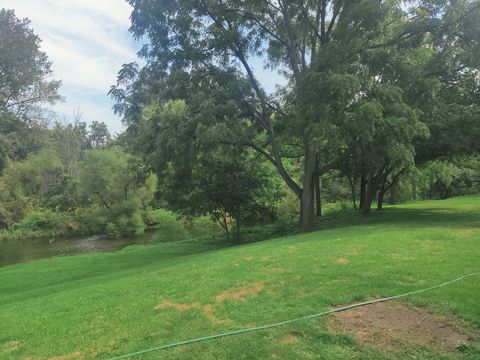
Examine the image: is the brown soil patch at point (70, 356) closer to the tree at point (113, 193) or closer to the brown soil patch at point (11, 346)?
the brown soil patch at point (11, 346)

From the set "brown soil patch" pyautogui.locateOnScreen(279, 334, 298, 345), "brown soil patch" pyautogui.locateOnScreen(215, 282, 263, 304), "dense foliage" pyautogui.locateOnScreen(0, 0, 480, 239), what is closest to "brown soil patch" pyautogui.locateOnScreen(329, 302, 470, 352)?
"brown soil patch" pyautogui.locateOnScreen(279, 334, 298, 345)

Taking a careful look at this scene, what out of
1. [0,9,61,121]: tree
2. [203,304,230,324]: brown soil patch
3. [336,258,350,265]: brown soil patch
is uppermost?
[0,9,61,121]: tree

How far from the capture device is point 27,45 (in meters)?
27.3

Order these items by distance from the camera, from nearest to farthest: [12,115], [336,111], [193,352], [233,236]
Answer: [193,352] → [336,111] → [233,236] → [12,115]

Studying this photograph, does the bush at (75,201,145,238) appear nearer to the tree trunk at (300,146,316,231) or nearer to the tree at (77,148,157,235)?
the tree at (77,148,157,235)

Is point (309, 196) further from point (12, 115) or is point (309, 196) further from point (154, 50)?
point (12, 115)

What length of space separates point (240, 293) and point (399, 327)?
266 centimetres

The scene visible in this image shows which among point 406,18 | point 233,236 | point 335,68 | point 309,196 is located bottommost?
point 233,236

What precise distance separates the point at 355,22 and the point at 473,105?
704cm

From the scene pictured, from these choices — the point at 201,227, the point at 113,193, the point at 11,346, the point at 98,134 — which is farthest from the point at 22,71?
the point at 98,134

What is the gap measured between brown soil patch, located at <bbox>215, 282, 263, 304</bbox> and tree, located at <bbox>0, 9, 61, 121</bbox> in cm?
2625

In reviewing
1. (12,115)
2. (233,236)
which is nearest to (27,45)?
(12,115)

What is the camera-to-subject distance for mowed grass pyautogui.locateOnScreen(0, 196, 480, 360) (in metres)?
4.84

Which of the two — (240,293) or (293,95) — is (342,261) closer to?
(240,293)
